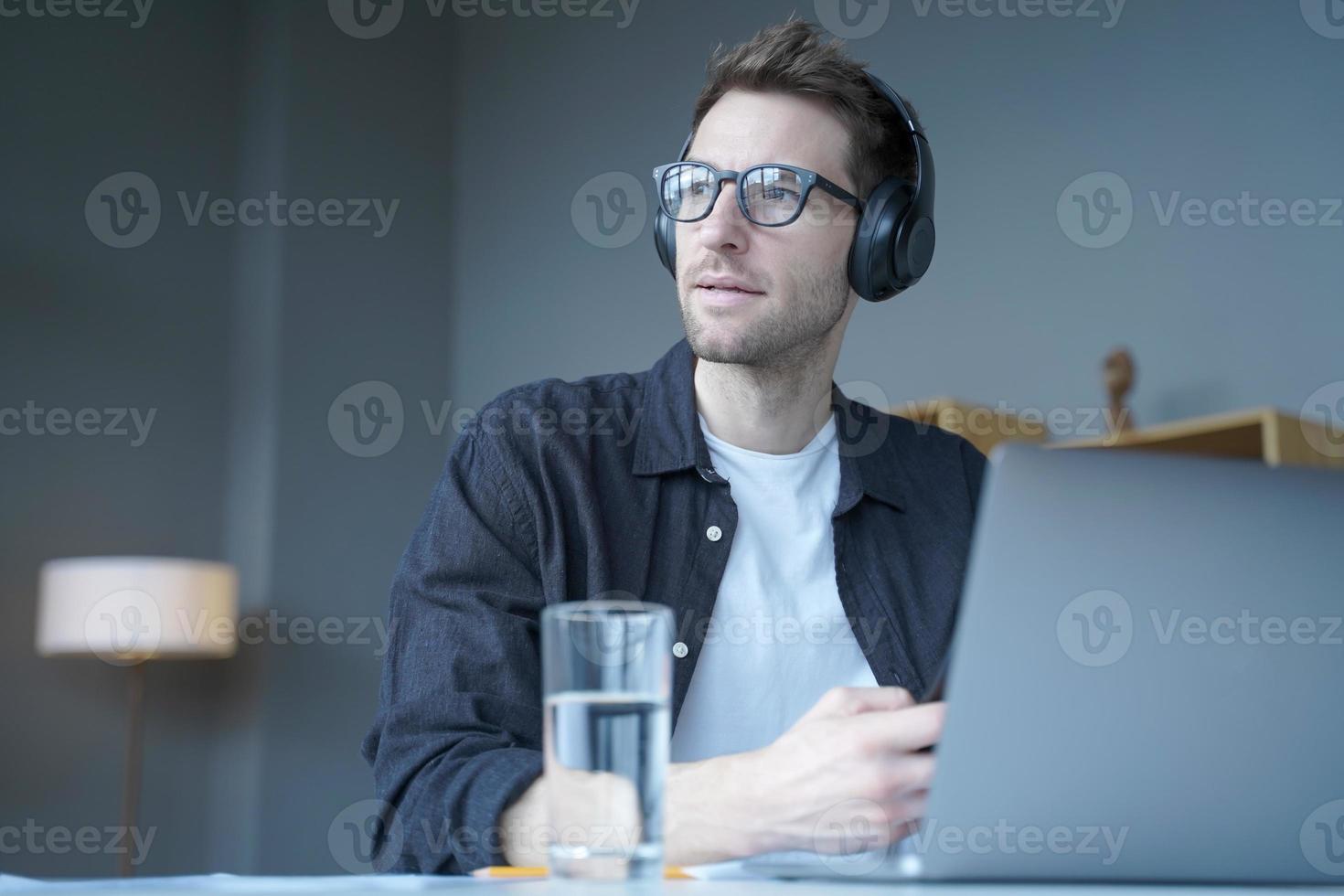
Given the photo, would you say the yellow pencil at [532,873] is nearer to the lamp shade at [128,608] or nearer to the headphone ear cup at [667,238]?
the headphone ear cup at [667,238]

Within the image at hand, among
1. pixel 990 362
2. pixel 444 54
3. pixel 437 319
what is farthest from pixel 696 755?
pixel 444 54

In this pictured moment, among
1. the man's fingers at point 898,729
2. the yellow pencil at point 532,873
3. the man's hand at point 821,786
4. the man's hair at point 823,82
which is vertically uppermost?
the man's hair at point 823,82

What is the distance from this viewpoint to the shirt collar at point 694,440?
1.46 m

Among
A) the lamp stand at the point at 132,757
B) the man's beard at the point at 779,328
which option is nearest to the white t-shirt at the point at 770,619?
the man's beard at the point at 779,328

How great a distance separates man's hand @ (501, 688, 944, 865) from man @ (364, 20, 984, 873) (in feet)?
0.43

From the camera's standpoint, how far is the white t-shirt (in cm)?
134

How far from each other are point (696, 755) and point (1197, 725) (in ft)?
2.45

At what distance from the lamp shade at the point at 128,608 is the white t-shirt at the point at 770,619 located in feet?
8.15

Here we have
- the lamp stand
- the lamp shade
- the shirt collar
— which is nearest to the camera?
the shirt collar

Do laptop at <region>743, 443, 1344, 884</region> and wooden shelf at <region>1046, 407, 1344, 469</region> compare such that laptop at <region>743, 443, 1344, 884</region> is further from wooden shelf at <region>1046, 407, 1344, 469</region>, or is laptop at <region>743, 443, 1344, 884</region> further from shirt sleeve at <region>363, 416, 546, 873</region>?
wooden shelf at <region>1046, 407, 1344, 469</region>

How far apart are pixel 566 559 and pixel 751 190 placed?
49cm

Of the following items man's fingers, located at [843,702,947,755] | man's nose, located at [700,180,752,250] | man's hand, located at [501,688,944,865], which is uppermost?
man's nose, located at [700,180,752,250]

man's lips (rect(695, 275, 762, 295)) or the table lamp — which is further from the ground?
man's lips (rect(695, 275, 762, 295))

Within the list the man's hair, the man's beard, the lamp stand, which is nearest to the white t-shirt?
the man's beard
